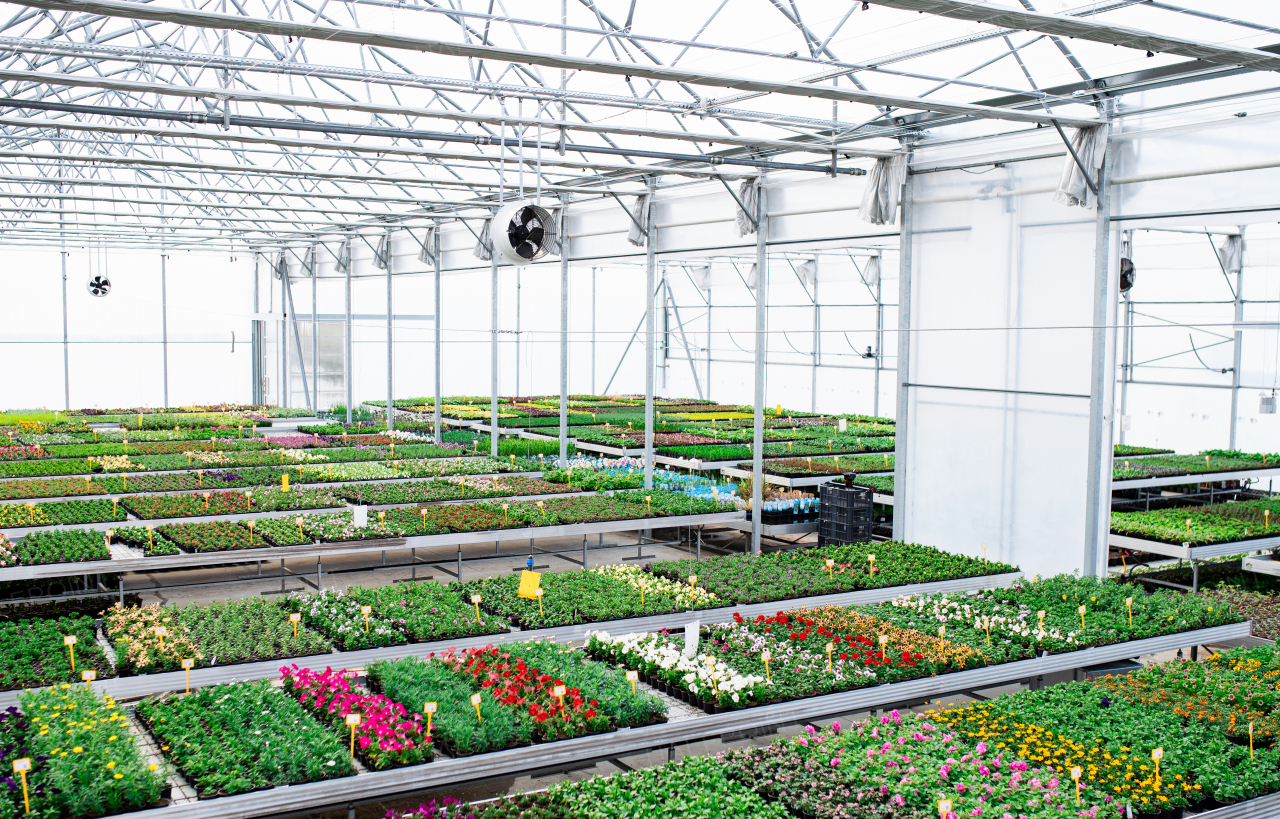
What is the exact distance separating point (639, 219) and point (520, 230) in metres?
7.86

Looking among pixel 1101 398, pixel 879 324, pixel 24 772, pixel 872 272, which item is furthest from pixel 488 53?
pixel 879 324

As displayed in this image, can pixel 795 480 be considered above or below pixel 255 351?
below

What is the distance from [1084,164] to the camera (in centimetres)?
1008

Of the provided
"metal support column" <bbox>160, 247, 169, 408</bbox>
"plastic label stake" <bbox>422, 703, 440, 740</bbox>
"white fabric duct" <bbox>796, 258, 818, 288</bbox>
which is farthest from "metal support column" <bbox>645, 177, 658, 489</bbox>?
"metal support column" <bbox>160, 247, 169, 408</bbox>

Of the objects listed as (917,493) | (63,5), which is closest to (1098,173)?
(917,493)

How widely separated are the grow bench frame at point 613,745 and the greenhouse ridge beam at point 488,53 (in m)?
4.41

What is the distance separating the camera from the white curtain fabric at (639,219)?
16203mm

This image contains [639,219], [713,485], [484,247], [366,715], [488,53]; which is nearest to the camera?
[366,715]

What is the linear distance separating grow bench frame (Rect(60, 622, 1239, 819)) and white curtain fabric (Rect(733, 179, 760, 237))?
8155 millimetres

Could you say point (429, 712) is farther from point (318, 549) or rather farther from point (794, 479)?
point (794, 479)

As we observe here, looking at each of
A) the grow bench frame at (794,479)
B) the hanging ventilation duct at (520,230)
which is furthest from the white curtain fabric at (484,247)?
the hanging ventilation duct at (520,230)

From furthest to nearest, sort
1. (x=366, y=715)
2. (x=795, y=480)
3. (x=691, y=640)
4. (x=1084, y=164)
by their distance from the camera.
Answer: (x=795, y=480)
(x=1084, y=164)
(x=691, y=640)
(x=366, y=715)

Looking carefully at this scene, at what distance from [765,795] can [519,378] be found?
26.0 meters

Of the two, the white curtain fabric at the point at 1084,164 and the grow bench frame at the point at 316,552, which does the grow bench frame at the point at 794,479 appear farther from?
the white curtain fabric at the point at 1084,164
